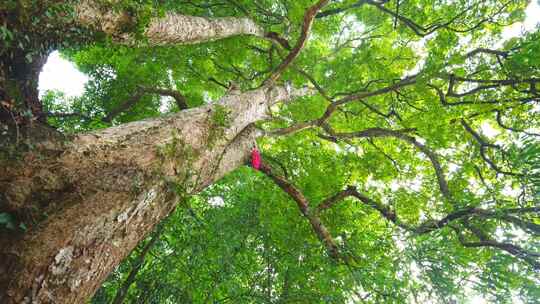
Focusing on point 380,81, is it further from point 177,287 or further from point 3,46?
point 3,46

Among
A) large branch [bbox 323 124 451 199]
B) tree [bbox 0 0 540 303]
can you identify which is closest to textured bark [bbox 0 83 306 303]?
tree [bbox 0 0 540 303]

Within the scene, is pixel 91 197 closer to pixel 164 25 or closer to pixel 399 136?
pixel 164 25

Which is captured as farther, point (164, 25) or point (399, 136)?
point (399, 136)

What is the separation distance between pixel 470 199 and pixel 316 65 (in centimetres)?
483

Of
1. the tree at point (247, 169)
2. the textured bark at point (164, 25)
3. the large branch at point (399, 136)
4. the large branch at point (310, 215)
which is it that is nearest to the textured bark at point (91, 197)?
the tree at point (247, 169)

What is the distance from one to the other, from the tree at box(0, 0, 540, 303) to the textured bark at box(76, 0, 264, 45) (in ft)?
0.06

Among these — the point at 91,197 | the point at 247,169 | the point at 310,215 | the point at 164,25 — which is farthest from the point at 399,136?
the point at 91,197

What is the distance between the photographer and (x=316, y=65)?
7590mm

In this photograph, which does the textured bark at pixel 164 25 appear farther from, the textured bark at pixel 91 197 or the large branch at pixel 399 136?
the large branch at pixel 399 136

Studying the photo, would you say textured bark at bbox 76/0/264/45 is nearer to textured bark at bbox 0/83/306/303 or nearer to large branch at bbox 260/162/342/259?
textured bark at bbox 0/83/306/303

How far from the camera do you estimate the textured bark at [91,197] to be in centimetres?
117

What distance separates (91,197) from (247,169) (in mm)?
5148

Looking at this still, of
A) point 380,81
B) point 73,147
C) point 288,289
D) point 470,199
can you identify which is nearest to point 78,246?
point 73,147

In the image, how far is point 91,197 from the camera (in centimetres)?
147
